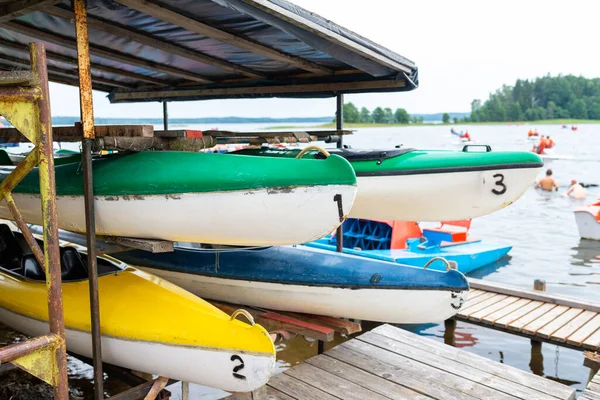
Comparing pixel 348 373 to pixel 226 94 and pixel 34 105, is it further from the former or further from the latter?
pixel 226 94

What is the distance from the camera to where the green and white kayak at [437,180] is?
17.1 feet

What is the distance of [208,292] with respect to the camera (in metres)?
5.37

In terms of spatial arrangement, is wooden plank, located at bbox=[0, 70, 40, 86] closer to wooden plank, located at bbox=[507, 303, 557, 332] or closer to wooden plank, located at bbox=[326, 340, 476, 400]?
wooden plank, located at bbox=[326, 340, 476, 400]

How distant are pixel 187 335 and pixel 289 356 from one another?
4404mm

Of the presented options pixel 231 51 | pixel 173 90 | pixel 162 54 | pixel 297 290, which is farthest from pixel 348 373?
pixel 173 90

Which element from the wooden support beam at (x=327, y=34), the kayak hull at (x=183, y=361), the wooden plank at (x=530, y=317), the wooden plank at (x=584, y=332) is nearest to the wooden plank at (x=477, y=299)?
the wooden plank at (x=530, y=317)

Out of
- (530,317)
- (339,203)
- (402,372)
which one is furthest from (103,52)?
(530,317)

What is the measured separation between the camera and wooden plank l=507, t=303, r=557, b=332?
22.8 feet

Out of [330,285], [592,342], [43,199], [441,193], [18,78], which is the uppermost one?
[18,78]

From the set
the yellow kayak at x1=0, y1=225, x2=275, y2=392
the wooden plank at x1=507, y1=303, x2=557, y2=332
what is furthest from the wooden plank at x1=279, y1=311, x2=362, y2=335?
the wooden plank at x1=507, y1=303, x2=557, y2=332

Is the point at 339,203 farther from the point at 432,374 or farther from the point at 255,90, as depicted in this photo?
the point at 255,90

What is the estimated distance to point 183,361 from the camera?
4051 millimetres

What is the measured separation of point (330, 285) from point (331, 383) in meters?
0.85

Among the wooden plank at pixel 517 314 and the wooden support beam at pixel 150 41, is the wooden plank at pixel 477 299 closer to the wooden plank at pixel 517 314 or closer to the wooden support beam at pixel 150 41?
the wooden plank at pixel 517 314
